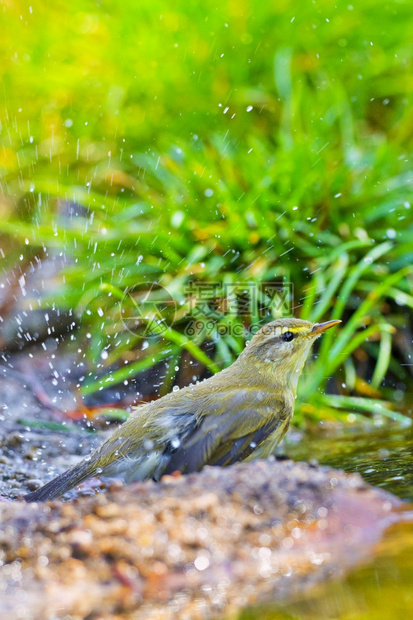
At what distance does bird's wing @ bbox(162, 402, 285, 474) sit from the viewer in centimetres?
333

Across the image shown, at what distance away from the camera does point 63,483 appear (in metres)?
3.29

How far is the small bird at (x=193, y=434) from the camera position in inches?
132

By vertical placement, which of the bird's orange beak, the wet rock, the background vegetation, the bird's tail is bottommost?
the bird's tail

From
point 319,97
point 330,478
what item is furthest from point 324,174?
point 330,478

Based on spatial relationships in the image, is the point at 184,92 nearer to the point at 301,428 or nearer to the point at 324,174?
the point at 324,174

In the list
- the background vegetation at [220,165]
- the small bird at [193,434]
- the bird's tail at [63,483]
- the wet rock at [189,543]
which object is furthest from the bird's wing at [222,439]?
the background vegetation at [220,165]

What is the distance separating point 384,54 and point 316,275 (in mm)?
2400

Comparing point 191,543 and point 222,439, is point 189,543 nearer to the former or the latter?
point 191,543

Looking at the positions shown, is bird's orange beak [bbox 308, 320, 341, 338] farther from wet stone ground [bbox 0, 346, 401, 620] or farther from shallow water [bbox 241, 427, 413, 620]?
wet stone ground [bbox 0, 346, 401, 620]

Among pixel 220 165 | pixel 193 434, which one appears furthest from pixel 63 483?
pixel 220 165

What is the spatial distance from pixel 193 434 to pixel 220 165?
290 centimetres

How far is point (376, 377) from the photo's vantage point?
5047 mm

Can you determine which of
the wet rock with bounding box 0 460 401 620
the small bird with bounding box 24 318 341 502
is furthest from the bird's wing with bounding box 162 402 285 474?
the wet rock with bounding box 0 460 401 620

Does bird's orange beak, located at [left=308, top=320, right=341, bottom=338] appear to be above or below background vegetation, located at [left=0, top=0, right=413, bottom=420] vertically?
below
